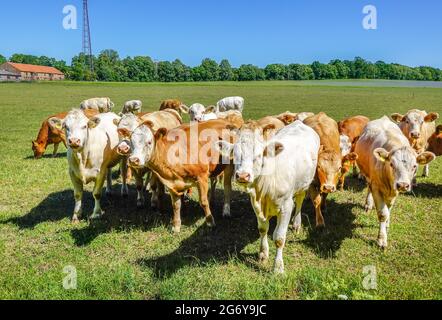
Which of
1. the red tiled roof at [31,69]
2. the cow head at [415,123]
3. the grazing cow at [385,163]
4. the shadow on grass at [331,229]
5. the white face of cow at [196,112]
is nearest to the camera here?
the grazing cow at [385,163]

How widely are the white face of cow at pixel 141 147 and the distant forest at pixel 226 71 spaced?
109848 millimetres

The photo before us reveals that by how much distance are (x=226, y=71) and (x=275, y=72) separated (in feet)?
59.0

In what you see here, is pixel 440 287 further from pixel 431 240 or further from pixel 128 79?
pixel 128 79

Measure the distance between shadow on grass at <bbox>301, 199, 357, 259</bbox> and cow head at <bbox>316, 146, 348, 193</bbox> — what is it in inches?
39.8

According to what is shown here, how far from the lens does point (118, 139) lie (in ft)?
28.3

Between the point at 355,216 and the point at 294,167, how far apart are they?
9.38 ft

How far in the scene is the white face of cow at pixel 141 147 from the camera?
6596 millimetres

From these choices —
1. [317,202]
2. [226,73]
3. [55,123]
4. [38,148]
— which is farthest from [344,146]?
[226,73]

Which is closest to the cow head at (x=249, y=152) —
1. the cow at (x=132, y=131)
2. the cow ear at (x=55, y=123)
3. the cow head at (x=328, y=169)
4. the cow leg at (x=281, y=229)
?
the cow leg at (x=281, y=229)

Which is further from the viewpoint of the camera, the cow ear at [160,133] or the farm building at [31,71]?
the farm building at [31,71]

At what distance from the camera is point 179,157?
7230mm

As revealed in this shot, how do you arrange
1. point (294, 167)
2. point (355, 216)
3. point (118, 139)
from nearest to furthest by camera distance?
point (294, 167), point (355, 216), point (118, 139)

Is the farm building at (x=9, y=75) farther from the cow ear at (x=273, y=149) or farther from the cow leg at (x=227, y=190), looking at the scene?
the cow ear at (x=273, y=149)
